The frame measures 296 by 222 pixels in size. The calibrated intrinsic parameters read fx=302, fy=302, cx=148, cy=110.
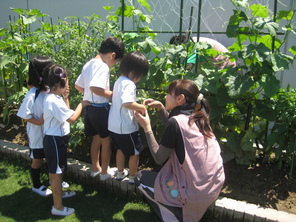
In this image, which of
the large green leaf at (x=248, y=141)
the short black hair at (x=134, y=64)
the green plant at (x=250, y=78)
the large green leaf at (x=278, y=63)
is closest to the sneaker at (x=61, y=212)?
the short black hair at (x=134, y=64)

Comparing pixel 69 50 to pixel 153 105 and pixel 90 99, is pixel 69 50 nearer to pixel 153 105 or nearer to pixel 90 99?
pixel 90 99

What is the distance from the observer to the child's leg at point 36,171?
2.83 m

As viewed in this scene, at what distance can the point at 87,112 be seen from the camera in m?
2.81

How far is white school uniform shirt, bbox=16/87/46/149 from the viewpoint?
258 centimetres

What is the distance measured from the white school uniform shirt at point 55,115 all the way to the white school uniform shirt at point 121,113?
1.16 feet

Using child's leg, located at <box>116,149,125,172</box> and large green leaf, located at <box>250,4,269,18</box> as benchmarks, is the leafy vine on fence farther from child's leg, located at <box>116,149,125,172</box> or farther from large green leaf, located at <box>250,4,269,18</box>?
child's leg, located at <box>116,149,125,172</box>

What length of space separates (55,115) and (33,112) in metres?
0.35

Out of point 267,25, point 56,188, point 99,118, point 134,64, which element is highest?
point 267,25

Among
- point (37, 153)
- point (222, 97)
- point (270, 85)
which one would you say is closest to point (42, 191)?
point (37, 153)

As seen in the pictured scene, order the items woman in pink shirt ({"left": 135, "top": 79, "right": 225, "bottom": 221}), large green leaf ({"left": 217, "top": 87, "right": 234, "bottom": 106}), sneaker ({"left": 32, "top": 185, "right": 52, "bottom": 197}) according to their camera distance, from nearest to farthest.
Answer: woman in pink shirt ({"left": 135, "top": 79, "right": 225, "bottom": 221}) → large green leaf ({"left": 217, "top": 87, "right": 234, "bottom": 106}) → sneaker ({"left": 32, "top": 185, "right": 52, "bottom": 197})

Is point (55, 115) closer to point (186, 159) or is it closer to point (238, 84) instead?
point (186, 159)

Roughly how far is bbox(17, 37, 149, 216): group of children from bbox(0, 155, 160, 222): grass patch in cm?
10

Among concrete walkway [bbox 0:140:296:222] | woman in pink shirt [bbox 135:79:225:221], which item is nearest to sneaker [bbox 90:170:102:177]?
concrete walkway [bbox 0:140:296:222]

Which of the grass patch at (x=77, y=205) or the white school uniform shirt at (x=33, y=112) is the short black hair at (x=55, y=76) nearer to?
the white school uniform shirt at (x=33, y=112)
